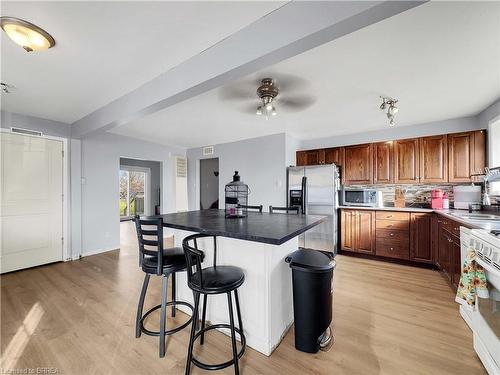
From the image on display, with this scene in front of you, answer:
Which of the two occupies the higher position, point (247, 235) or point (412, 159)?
point (412, 159)

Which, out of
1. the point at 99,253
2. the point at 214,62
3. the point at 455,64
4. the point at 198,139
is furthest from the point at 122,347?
the point at 198,139

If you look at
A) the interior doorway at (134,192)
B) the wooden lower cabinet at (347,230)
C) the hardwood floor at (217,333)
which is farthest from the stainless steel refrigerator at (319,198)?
the interior doorway at (134,192)

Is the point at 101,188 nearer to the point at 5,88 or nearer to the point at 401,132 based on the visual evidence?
the point at 5,88

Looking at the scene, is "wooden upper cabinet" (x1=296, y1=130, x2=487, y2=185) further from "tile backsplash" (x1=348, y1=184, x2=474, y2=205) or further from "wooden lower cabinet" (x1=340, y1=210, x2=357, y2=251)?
"wooden lower cabinet" (x1=340, y1=210, x2=357, y2=251)

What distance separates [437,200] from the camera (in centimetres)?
349

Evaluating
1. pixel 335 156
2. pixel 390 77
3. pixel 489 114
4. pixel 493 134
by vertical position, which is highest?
pixel 390 77

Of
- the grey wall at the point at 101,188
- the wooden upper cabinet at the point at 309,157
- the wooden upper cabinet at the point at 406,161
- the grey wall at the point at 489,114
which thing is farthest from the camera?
the wooden upper cabinet at the point at 309,157

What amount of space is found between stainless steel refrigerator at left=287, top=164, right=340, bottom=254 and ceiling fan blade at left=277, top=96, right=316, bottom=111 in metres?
1.36

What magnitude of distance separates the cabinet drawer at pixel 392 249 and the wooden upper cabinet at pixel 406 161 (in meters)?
1.06

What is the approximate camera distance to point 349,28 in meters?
1.23

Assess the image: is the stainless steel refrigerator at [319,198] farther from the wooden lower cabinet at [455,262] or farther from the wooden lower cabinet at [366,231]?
the wooden lower cabinet at [455,262]

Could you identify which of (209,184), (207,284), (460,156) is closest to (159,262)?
(207,284)

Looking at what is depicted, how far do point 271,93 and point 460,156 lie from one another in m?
3.15

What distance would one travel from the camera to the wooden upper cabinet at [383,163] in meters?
3.91
